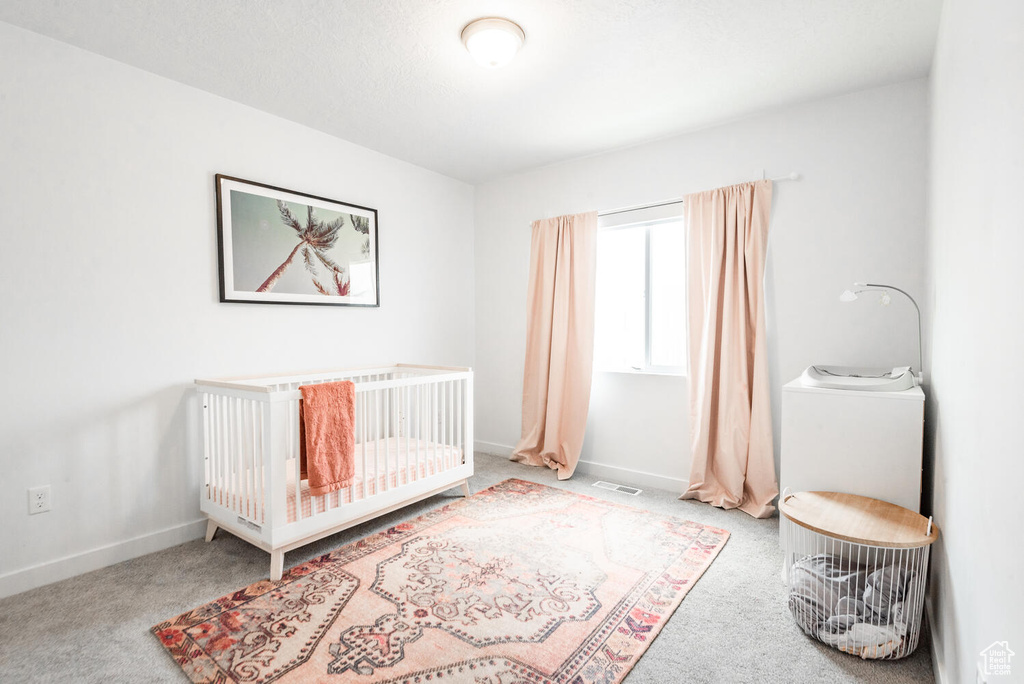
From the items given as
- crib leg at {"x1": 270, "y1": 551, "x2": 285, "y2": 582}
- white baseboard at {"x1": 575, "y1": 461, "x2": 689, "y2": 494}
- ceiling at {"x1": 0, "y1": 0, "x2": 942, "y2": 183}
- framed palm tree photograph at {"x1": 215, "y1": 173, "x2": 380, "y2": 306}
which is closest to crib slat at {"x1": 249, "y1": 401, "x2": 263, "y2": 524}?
crib leg at {"x1": 270, "y1": 551, "x2": 285, "y2": 582}

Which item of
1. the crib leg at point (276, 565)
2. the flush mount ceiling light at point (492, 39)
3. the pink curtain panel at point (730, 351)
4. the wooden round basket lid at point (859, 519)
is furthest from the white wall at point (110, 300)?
the wooden round basket lid at point (859, 519)

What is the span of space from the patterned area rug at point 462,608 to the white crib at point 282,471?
171 millimetres

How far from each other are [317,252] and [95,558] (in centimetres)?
189

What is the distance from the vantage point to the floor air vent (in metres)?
3.15

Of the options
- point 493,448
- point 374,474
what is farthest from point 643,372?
point 374,474

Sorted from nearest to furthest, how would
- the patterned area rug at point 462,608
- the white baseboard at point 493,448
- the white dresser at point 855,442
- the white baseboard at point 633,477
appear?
the patterned area rug at point 462,608, the white dresser at point 855,442, the white baseboard at point 633,477, the white baseboard at point 493,448

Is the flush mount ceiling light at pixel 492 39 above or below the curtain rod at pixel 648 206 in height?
above

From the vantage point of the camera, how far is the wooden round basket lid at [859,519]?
1.54 meters

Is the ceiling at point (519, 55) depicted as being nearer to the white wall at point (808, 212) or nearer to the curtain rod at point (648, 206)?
the white wall at point (808, 212)

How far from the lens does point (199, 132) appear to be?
2.48m

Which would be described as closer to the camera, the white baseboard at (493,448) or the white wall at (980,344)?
the white wall at (980,344)

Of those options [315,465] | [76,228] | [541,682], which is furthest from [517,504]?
[76,228]

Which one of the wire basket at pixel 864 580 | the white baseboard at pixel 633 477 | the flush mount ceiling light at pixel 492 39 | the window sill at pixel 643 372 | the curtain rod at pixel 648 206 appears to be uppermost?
the flush mount ceiling light at pixel 492 39

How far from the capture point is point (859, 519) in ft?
5.56
